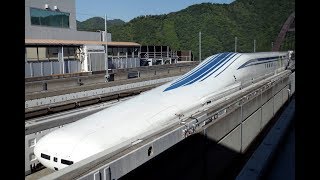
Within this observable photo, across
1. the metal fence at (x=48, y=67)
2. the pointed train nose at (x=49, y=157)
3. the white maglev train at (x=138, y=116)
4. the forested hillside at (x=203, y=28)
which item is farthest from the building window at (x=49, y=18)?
the forested hillside at (x=203, y=28)

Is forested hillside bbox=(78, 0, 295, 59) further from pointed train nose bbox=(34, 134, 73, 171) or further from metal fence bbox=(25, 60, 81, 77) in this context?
pointed train nose bbox=(34, 134, 73, 171)

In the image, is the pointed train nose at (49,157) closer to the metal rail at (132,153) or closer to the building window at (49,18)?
the metal rail at (132,153)

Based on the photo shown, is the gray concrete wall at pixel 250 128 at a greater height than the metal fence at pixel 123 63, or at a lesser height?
lesser

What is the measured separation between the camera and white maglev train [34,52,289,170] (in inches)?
425

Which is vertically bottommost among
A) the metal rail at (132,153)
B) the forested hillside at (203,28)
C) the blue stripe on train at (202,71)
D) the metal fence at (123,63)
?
the metal rail at (132,153)

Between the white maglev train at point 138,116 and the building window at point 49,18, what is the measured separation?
108 feet

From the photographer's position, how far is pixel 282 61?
36.4m

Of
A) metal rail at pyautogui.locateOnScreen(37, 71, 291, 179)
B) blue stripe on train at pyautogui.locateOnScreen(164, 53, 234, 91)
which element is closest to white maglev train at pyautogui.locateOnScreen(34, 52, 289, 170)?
blue stripe on train at pyautogui.locateOnScreen(164, 53, 234, 91)

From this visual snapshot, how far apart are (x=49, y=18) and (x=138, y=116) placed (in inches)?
1573

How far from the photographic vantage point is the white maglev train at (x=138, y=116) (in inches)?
425

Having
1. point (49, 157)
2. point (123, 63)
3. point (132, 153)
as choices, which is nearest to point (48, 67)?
point (123, 63)

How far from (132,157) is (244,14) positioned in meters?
122
